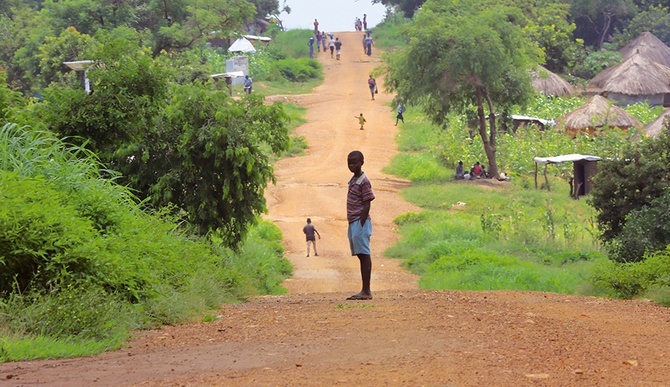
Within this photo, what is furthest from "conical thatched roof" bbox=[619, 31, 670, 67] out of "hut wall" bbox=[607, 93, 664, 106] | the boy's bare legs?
the boy's bare legs

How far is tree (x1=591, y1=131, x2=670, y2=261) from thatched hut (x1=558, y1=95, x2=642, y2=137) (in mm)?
20046

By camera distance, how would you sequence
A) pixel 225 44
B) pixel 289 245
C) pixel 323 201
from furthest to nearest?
1. pixel 225 44
2. pixel 323 201
3. pixel 289 245

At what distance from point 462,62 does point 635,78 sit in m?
22.0

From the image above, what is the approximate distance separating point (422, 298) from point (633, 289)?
11.1ft

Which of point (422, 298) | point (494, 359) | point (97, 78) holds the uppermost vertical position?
point (97, 78)

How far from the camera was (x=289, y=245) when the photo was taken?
79.5 ft

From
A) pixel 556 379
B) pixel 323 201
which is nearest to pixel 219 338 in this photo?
pixel 556 379

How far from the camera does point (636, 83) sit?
161 feet

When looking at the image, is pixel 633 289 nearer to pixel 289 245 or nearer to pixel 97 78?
pixel 97 78

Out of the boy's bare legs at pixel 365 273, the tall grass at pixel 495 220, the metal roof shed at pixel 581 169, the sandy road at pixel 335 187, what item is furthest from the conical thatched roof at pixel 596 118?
the boy's bare legs at pixel 365 273

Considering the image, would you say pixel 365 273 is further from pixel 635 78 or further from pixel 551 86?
pixel 635 78

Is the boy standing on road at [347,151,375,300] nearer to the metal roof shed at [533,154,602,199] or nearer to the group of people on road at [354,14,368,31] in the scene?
the metal roof shed at [533,154,602,199]

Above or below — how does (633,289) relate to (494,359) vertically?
below

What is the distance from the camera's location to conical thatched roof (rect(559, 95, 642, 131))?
38.8 m
